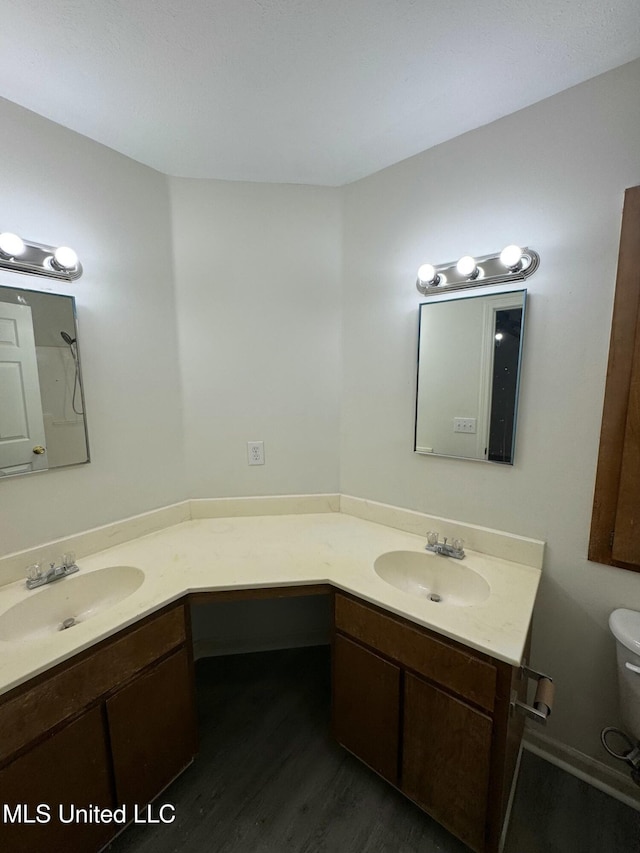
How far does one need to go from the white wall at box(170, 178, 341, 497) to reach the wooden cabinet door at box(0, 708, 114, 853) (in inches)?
39.8

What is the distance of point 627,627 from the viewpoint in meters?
1.14

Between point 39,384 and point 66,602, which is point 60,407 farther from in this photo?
point 66,602

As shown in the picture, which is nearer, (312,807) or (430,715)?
(430,715)

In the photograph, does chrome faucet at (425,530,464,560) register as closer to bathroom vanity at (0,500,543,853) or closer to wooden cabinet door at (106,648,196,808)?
bathroom vanity at (0,500,543,853)

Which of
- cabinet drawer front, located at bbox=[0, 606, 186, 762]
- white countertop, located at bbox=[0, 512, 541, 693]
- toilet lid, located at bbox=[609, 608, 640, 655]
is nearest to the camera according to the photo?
cabinet drawer front, located at bbox=[0, 606, 186, 762]

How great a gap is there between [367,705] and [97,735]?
2.87 ft

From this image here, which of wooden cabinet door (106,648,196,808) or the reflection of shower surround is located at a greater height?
the reflection of shower surround

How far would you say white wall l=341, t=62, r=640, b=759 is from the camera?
1175 millimetres

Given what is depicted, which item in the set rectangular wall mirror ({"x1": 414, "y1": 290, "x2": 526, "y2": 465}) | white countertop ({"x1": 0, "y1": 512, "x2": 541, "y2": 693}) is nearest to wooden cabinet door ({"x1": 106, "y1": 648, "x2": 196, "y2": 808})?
white countertop ({"x1": 0, "y1": 512, "x2": 541, "y2": 693})

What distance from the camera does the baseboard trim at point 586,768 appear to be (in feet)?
4.19

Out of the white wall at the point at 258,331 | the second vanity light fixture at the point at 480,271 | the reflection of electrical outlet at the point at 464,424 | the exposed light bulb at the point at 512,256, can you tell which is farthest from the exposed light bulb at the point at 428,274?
the reflection of electrical outlet at the point at 464,424
